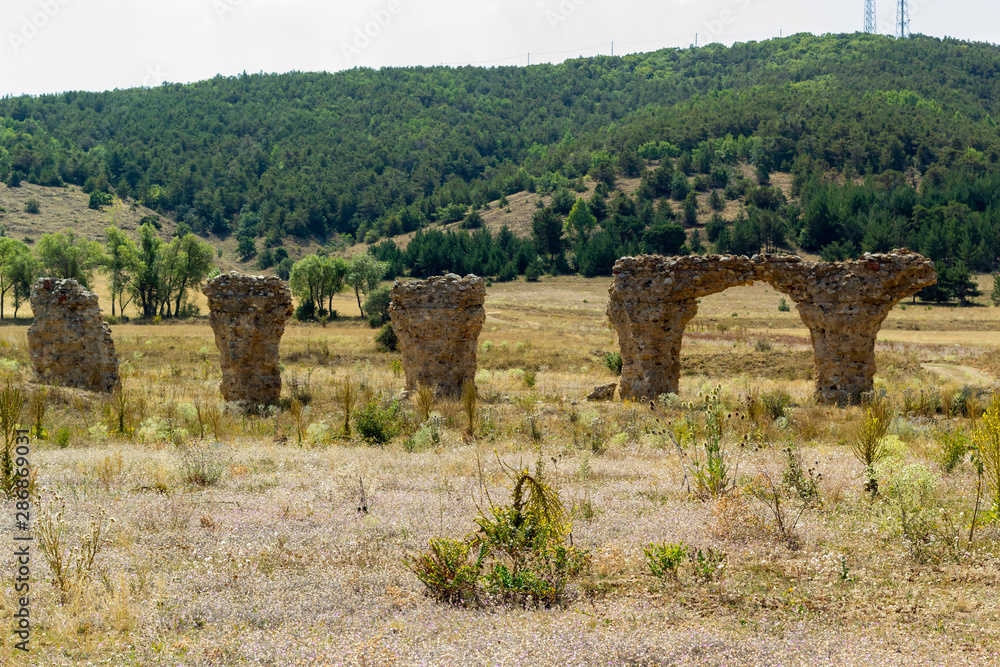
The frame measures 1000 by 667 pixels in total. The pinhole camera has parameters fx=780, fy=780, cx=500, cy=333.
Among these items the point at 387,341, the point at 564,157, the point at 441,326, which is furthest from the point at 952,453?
the point at 564,157

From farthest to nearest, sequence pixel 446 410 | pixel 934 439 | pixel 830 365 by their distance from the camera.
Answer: pixel 830 365 → pixel 446 410 → pixel 934 439

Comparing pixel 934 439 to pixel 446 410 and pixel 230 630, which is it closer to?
pixel 446 410

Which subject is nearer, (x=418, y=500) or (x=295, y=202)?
(x=418, y=500)

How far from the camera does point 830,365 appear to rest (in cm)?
1834

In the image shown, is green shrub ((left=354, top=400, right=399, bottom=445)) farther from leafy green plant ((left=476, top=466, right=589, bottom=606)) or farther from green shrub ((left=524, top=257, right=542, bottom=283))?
green shrub ((left=524, top=257, right=542, bottom=283))

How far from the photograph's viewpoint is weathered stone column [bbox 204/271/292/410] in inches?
736

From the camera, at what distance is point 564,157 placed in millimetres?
127562

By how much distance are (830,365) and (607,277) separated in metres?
54.8

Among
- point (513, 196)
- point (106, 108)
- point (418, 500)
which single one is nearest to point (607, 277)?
point (513, 196)

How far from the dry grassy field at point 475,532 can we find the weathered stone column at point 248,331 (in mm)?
3308

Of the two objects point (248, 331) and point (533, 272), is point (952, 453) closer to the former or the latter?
point (248, 331)

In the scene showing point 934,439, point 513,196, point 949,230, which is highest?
point 513,196

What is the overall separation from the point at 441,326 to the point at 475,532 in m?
12.3

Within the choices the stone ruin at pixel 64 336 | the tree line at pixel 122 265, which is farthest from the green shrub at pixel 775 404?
the tree line at pixel 122 265
